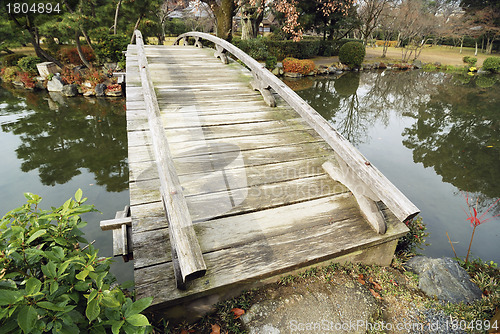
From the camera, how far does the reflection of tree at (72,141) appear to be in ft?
20.0

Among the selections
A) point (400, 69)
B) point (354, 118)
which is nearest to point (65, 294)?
point (354, 118)

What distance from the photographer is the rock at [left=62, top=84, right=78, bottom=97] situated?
1165 cm

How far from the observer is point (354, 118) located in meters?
10.3

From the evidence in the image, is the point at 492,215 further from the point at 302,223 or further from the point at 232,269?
the point at 232,269

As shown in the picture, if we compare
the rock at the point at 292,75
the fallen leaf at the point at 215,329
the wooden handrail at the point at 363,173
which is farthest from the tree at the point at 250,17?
the fallen leaf at the point at 215,329

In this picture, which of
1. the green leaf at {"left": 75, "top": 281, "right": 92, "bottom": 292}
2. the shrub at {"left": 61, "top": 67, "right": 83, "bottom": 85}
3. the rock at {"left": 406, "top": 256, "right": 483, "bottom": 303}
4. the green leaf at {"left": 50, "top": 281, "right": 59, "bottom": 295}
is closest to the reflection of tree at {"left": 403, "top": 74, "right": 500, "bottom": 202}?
the rock at {"left": 406, "top": 256, "right": 483, "bottom": 303}

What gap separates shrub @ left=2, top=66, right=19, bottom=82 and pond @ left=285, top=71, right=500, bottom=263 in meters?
14.4

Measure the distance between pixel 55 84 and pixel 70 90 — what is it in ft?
4.08

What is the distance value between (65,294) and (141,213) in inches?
42.2

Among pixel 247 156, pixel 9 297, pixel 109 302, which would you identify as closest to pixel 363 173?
pixel 247 156

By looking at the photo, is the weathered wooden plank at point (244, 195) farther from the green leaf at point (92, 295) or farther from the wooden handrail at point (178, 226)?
the green leaf at point (92, 295)

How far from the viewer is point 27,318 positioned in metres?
1.09

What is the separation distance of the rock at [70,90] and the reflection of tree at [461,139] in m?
13.6

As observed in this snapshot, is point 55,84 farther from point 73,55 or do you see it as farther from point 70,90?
point 73,55
